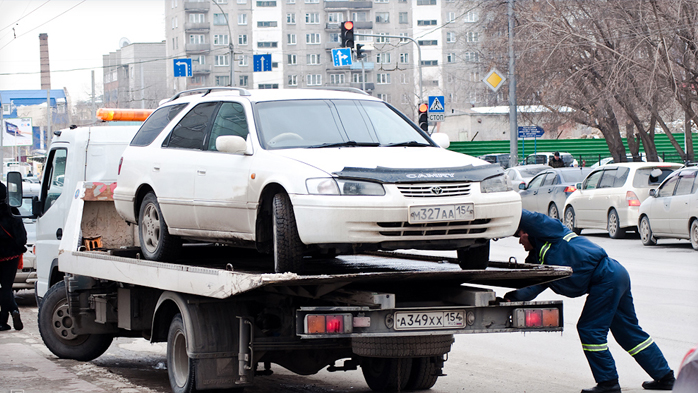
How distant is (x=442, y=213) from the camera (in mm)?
6246

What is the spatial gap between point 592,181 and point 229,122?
16865 mm

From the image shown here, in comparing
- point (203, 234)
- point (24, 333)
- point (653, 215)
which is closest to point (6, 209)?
point (24, 333)

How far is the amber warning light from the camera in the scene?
11.0 metres

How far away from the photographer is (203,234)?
7.46 metres

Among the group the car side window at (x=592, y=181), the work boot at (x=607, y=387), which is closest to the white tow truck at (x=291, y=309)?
the work boot at (x=607, y=387)

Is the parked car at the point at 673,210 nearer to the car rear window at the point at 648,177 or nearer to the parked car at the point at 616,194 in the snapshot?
the parked car at the point at 616,194

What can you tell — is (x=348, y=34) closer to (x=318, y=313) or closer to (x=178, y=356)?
(x=178, y=356)

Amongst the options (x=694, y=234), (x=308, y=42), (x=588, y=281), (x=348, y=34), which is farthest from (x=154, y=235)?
(x=308, y=42)

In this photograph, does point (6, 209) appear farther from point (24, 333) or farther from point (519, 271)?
point (519, 271)

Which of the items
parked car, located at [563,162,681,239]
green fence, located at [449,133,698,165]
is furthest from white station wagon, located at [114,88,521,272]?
green fence, located at [449,133,698,165]

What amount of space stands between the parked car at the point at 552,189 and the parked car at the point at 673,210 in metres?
5.36

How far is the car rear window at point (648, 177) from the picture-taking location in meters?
21.3

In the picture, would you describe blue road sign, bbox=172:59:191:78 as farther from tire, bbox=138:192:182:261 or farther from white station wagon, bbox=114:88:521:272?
tire, bbox=138:192:182:261

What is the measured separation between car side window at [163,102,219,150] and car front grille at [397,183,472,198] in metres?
2.15
